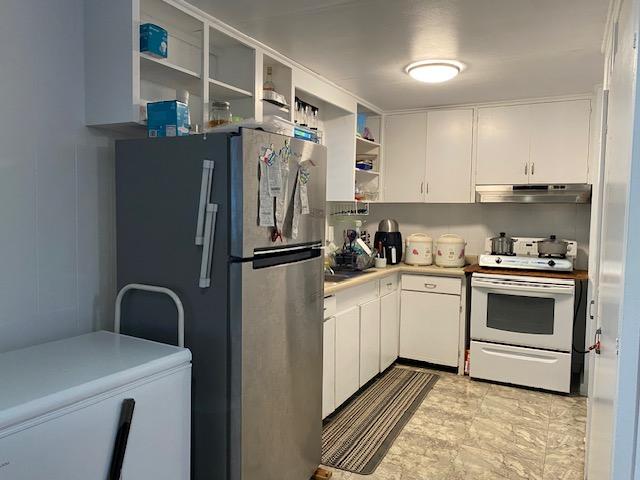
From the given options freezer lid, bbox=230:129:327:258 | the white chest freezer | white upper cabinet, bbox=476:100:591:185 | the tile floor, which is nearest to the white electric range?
the tile floor

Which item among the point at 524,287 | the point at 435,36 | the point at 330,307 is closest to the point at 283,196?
the point at 330,307

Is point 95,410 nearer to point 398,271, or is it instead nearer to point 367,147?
point 398,271

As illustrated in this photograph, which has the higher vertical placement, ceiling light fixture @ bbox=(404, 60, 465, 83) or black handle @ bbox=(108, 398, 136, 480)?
ceiling light fixture @ bbox=(404, 60, 465, 83)

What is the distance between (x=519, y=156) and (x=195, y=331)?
3063 millimetres

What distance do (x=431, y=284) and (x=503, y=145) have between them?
1286 millimetres

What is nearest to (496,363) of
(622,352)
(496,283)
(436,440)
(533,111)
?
(496,283)

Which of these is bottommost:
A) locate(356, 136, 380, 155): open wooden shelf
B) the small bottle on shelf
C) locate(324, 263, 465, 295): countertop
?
locate(324, 263, 465, 295): countertop

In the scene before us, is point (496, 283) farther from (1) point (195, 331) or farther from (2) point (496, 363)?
(1) point (195, 331)

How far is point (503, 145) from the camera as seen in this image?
388cm

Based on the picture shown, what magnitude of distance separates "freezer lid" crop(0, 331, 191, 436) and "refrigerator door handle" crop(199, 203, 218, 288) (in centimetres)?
27

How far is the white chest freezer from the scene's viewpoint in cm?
120

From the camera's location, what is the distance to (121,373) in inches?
56.3

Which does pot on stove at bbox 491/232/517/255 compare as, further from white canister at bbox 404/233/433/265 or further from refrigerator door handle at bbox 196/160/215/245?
refrigerator door handle at bbox 196/160/215/245

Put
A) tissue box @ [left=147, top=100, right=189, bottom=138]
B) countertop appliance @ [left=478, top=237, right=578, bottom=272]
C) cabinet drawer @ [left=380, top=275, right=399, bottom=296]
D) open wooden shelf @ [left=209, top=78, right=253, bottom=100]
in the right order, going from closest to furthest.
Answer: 1. tissue box @ [left=147, top=100, right=189, bottom=138]
2. open wooden shelf @ [left=209, top=78, right=253, bottom=100]
3. countertop appliance @ [left=478, top=237, right=578, bottom=272]
4. cabinet drawer @ [left=380, top=275, right=399, bottom=296]
